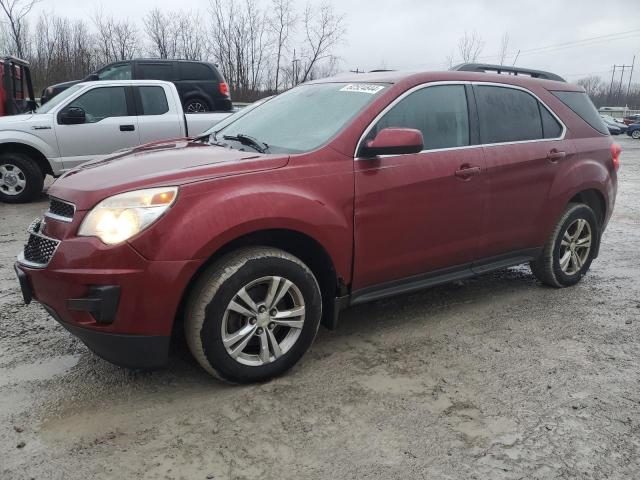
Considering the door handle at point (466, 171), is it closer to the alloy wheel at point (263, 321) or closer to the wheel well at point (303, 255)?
the wheel well at point (303, 255)

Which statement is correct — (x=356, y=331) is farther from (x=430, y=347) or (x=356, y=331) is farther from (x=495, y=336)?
(x=495, y=336)

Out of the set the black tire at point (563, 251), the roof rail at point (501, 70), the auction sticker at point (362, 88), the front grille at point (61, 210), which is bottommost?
the black tire at point (563, 251)

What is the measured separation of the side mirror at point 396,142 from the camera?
3.14 m

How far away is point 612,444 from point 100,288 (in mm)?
2517

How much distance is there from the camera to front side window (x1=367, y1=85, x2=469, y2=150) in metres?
3.51

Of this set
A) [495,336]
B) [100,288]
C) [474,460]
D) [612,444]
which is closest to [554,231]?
[495,336]

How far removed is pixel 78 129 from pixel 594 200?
7077 mm

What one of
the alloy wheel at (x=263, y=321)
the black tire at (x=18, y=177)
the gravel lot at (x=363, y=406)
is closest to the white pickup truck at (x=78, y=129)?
the black tire at (x=18, y=177)

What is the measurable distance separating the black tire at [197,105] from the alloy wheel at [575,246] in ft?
30.0

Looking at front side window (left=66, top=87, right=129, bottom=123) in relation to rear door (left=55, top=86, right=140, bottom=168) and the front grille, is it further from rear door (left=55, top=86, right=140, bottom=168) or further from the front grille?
the front grille

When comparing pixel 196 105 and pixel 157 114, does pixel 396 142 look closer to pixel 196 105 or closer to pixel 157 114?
pixel 157 114

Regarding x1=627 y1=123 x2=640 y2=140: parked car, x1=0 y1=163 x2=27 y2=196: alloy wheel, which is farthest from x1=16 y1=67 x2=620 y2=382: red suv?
x1=627 y1=123 x2=640 y2=140: parked car

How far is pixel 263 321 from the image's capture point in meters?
2.95

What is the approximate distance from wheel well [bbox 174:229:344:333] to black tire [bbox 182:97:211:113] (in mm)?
9559
